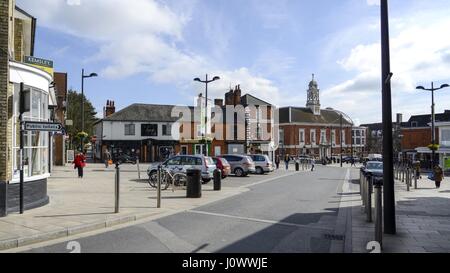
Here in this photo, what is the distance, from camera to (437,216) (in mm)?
11180

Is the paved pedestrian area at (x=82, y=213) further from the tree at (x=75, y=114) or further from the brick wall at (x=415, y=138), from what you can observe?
the brick wall at (x=415, y=138)

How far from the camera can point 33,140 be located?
39.5 feet

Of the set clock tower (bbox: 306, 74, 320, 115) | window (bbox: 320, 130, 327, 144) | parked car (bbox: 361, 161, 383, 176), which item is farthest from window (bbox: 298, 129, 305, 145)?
parked car (bbox: 361, 161, 383, 176)

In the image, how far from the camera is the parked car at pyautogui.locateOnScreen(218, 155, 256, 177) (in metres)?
30.0

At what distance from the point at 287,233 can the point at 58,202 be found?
24.8 feet

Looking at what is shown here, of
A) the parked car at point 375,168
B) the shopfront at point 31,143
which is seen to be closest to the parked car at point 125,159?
the parked car at point 375,168

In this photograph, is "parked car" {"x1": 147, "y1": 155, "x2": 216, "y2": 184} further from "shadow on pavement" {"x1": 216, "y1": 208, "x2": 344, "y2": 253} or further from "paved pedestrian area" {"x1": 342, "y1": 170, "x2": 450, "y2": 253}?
"shadow on pavement" {"x1": 216, "y1": 208, "x2": 344, "y2": 253}

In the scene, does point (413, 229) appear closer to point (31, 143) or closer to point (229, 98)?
point (31, 143)

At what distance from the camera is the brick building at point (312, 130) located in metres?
84.8

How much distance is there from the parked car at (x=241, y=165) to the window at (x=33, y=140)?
18413 millimetres

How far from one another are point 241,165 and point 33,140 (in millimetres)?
19431

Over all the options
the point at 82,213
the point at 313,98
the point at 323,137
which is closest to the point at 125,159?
the point at 82,213

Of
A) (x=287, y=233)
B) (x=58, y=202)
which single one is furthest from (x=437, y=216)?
(x=58, y=202)
